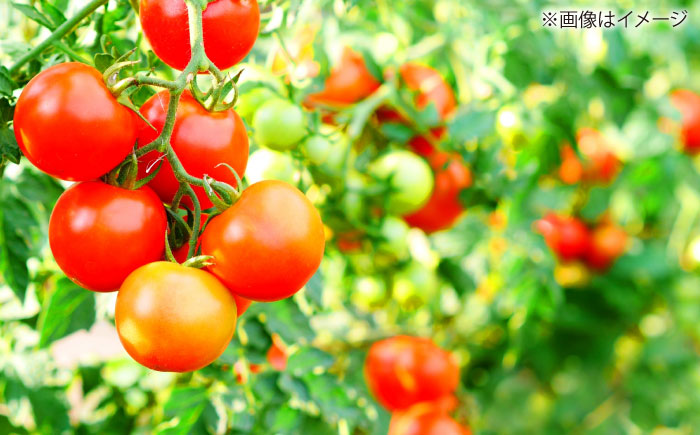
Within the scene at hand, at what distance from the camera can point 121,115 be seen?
0.40m

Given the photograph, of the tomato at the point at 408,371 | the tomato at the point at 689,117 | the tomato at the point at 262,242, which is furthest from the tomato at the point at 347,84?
the tomato at the point at 689,117

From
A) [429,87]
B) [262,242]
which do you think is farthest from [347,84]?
[262,242]

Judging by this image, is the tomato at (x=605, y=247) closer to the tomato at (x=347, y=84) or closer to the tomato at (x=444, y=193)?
the tomato at (x=444, y=193)

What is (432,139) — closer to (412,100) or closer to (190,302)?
(412,100)

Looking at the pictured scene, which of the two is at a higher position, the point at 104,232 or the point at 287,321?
the point at 104,232

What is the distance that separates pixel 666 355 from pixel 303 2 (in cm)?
126

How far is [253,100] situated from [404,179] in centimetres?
21

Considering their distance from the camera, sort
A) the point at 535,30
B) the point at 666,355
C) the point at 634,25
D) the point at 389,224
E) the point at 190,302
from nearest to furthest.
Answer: the point at 190,302
the point at 389,224
the point at 535,30
the point at 634,25
the point at 666,355

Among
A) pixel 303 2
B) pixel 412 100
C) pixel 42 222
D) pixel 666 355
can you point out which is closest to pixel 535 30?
pixel 412 100

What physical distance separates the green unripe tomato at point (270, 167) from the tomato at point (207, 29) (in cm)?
25

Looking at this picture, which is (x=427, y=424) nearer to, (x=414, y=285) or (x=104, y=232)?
(x=414, y=285)

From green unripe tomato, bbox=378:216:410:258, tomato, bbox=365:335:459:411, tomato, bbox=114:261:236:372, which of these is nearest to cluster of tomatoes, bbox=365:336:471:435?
tomato, bbox=365:335:459:411

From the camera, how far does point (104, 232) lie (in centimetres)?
42

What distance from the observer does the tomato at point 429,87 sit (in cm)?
97
